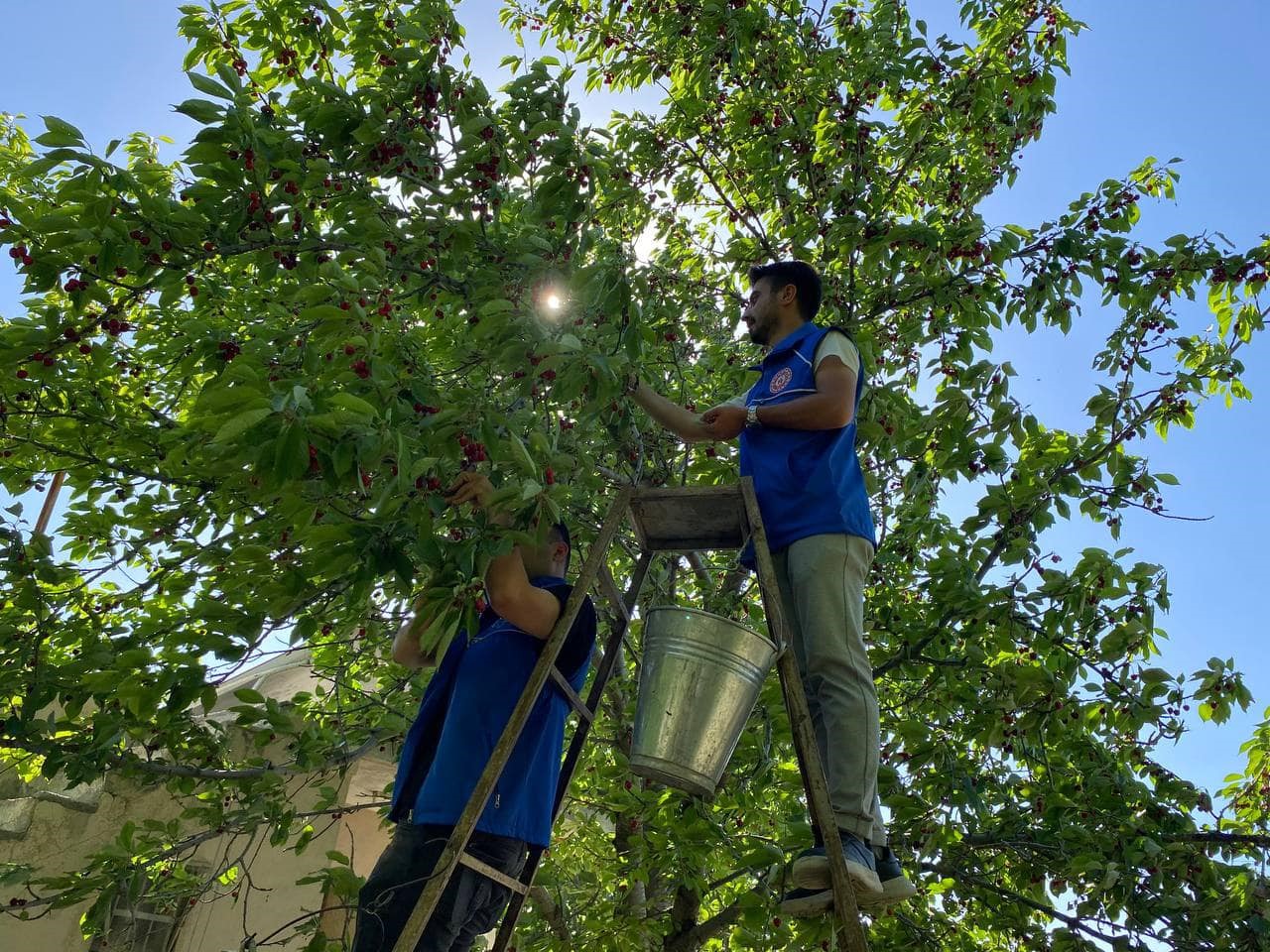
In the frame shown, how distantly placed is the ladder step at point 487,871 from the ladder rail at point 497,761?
0.11 ft

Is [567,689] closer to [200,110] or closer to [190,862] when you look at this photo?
[200,110]

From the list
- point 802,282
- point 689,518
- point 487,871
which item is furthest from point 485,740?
point 802,282

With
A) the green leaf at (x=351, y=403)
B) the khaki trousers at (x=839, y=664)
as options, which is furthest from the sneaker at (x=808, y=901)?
the green leaf at (x=351, y=403)

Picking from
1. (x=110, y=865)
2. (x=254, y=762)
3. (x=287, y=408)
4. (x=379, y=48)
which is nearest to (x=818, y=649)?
(x=287, y=408)

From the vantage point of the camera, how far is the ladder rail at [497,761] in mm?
2102

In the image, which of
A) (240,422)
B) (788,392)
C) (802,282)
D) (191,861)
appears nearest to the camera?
(240,422)

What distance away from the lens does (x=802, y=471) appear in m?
2.87

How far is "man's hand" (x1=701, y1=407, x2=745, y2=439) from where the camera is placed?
9.87 ft

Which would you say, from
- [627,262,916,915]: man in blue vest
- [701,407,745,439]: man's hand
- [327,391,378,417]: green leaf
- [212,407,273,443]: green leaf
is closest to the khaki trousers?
[627,262,916,915]: man in blue vest

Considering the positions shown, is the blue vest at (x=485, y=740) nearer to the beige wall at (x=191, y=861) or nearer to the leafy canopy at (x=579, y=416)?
the leafy canopy at (x=579, y=416)

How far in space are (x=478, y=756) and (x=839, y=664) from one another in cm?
103

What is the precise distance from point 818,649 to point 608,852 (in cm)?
407

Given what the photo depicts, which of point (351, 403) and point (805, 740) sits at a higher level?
point (351, 403)

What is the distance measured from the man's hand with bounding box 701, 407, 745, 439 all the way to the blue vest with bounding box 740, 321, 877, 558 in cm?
8
